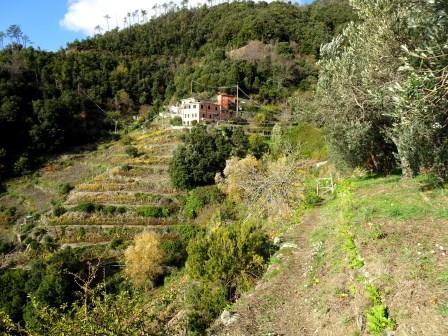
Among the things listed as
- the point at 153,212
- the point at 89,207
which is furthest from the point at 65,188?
the point at 153,212

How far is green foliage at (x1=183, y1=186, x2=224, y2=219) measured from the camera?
33.2 m

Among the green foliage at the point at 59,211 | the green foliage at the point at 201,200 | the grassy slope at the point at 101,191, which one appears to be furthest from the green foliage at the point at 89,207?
the green foliage at the point at 201,200

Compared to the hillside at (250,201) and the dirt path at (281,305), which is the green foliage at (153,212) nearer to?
the hillside at (250,201)

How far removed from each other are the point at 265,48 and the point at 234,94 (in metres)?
21.1

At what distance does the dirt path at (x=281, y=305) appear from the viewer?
26.1ft

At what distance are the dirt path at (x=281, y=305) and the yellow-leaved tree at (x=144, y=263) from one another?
14846 mm

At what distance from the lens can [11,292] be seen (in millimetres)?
23141

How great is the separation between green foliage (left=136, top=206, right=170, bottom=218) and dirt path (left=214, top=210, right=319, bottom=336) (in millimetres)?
23440

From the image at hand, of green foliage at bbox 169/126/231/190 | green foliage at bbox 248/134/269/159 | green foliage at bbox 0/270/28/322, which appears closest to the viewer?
green foliage at bbox 0/270/28/322

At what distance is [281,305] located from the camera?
8.87 meters

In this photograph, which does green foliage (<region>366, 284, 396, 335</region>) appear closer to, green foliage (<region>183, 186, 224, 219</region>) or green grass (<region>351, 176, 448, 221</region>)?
green grass (<region>351, 176, 448, 221</region>)

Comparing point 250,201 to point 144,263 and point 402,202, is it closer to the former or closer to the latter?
point 144,263

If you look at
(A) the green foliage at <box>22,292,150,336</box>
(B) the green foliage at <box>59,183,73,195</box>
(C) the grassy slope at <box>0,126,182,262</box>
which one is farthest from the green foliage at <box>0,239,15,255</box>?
(A) the green foliage at <box>22,292,150,336</box>

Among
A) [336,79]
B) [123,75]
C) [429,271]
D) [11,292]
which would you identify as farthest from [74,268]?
[123,75]
